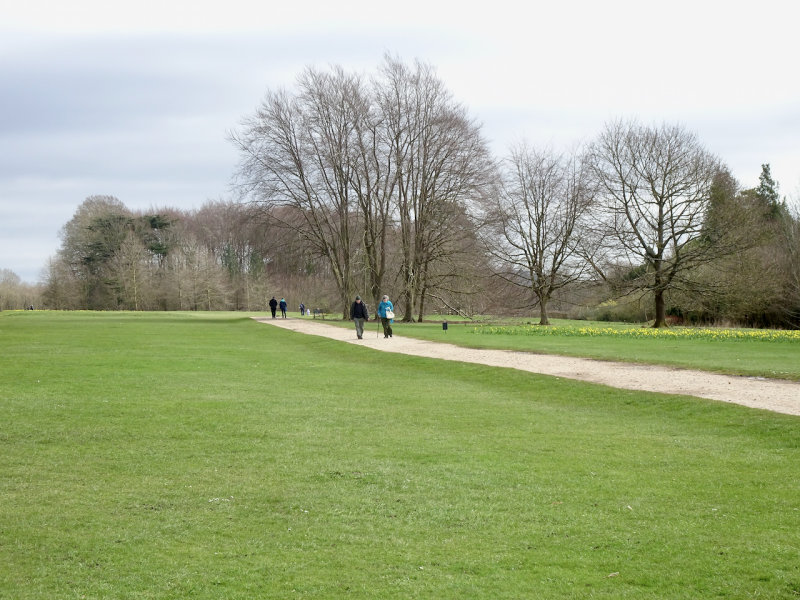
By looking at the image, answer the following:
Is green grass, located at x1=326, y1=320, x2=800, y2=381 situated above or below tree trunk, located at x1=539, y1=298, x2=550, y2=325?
below

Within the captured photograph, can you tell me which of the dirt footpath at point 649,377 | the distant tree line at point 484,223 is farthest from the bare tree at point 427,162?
the dirt footpath at point 649,377

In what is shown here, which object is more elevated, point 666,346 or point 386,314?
point 386,314

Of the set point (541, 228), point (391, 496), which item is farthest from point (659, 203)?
point (391, 496)

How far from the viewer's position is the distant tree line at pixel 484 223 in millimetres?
42219

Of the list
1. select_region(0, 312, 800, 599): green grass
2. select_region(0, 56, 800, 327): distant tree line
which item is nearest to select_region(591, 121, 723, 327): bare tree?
select_region(0, 56, 800, 327): distant tree line

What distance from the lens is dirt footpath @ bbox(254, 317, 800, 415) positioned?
13.2 metres

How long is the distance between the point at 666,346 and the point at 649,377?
9.73m

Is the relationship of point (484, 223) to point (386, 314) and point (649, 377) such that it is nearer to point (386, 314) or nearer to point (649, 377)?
point (386, 314)

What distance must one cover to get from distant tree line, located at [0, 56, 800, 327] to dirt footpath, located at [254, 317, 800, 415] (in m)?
21.9

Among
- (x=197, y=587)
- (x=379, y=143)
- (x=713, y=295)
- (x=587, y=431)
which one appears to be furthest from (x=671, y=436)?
(x=379, y=143)

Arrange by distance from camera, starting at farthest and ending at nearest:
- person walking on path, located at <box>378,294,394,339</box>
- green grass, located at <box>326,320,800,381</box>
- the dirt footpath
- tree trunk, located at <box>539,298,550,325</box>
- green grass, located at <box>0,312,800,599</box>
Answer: tree trunk, located at <box>539,298,550,325</box> < person walking on path, located at <box>378,294,394,339</box> < green grass, located at <box>326,320,800,381</box> < the dirt footpath < green grass, located at <box>0,312,800,599</box>

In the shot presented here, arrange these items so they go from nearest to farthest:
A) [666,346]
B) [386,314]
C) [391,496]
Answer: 1. [391,496]
2. [666,346]
3. [386,314]

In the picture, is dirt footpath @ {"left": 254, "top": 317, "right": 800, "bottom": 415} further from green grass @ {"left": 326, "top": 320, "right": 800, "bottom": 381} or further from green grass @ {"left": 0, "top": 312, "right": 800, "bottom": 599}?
green grass @ {"left": 0, "top": 312, "right": 800, "bottom": 599}

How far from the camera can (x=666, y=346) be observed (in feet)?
84.1
